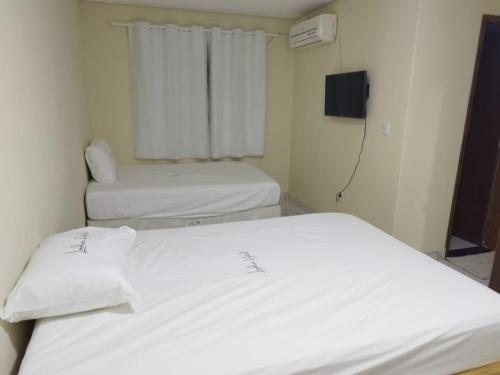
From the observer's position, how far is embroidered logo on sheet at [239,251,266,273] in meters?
1.69

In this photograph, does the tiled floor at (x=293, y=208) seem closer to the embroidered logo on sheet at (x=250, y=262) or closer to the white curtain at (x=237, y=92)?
the white curtain at (x=237, y=92)

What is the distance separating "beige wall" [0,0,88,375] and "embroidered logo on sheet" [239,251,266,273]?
38.0 inches

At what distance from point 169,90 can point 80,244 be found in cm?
302

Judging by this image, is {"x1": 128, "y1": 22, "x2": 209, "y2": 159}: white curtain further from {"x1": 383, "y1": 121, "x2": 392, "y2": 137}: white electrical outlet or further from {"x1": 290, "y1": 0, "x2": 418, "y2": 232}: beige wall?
{"x1": 383, "y1": 121, "x2": 392, "y2": 137}: white electrical outlet

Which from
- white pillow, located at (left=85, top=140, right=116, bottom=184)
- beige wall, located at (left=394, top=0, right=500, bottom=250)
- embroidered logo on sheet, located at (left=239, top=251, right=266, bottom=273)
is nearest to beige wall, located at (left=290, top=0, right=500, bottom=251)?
beige wall, located at (left=394, top=0, right=500, bottom=250)

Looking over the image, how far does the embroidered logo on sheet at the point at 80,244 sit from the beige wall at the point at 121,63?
9.38 feet

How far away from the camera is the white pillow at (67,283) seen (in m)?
1.20

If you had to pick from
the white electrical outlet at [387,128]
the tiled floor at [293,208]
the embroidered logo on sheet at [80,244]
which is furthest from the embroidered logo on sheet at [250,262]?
the tiled floor at [293,208]

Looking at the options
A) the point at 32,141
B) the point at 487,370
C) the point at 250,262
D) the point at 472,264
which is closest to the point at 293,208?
the point at 472,264

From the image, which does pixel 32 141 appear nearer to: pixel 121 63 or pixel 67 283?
pixel 67 283

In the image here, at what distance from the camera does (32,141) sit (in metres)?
1.61

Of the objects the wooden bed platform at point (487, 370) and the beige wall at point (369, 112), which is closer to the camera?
the wooden bed platform at point (487, 370)

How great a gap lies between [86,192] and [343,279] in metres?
2.29

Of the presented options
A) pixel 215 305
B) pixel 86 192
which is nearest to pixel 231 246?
pixel 215 305
